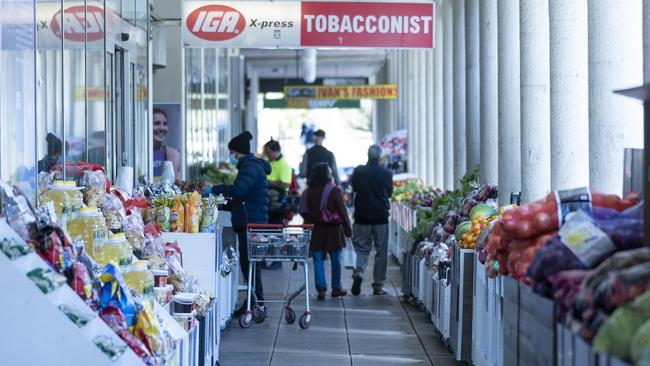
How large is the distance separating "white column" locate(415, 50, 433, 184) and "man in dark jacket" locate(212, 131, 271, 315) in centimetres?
1112

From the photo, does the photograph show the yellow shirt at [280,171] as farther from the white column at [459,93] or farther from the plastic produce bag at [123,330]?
the plastic produce bag at [123,330]

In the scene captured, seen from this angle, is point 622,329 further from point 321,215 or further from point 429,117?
point 429,117

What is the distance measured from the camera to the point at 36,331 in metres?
5.94

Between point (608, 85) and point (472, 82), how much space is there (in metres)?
6.84

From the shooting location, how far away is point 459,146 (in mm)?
17125

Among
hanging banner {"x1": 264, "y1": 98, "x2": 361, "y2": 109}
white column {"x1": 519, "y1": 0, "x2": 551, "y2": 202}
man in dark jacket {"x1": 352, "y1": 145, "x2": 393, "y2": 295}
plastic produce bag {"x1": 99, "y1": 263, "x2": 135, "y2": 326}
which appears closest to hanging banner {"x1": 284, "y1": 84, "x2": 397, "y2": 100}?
hanging banner {"x1": 264, "y1": 98, "x2": 361, "y2": 109}

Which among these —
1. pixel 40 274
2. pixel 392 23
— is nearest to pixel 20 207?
pixel 40 274

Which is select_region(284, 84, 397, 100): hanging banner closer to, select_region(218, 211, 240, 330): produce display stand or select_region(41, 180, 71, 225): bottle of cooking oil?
select_region(218, 211, 240, 330): produce display stand

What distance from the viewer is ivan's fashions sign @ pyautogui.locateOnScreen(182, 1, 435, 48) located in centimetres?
Answer: 1460

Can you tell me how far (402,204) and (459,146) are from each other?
270 cm

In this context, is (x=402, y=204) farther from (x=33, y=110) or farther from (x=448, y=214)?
(x=33, y=110)

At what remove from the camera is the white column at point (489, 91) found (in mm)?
13617

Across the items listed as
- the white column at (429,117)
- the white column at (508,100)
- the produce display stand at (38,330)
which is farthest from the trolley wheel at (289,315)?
the white column at (429,117)

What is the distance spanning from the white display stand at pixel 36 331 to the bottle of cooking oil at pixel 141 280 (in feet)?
4.16
